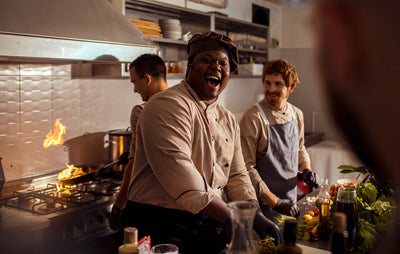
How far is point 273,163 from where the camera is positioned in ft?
9.11

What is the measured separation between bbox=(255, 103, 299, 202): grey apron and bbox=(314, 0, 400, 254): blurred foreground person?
2456 millimetres

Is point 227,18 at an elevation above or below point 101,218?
above

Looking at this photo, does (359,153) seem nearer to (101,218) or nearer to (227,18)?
(101,218)

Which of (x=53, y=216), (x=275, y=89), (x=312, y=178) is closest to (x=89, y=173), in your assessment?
(x=53, y=216)

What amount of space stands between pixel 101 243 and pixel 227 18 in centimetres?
309

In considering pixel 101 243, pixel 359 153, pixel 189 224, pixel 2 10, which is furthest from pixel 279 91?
pixel 359 153

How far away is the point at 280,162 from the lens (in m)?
2.84

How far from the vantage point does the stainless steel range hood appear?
7.02ft

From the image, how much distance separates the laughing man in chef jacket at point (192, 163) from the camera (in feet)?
5.49

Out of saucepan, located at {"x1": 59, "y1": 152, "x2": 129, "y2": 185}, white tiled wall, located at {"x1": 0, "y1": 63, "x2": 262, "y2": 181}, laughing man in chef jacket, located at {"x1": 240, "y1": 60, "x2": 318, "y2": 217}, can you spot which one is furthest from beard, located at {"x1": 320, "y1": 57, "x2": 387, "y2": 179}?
white tiled wall, located at {"x1": 0, "y1": 63, "x2": 262, "y2": 181}

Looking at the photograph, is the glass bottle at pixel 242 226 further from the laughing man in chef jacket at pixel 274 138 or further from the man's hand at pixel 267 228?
the laughing man in chef jacket at pixel 274 138

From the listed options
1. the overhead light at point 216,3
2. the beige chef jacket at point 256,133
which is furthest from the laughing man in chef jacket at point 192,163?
the overhead light at point 216,3

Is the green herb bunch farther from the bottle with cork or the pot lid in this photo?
the pot lid

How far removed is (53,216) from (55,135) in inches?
42.0
